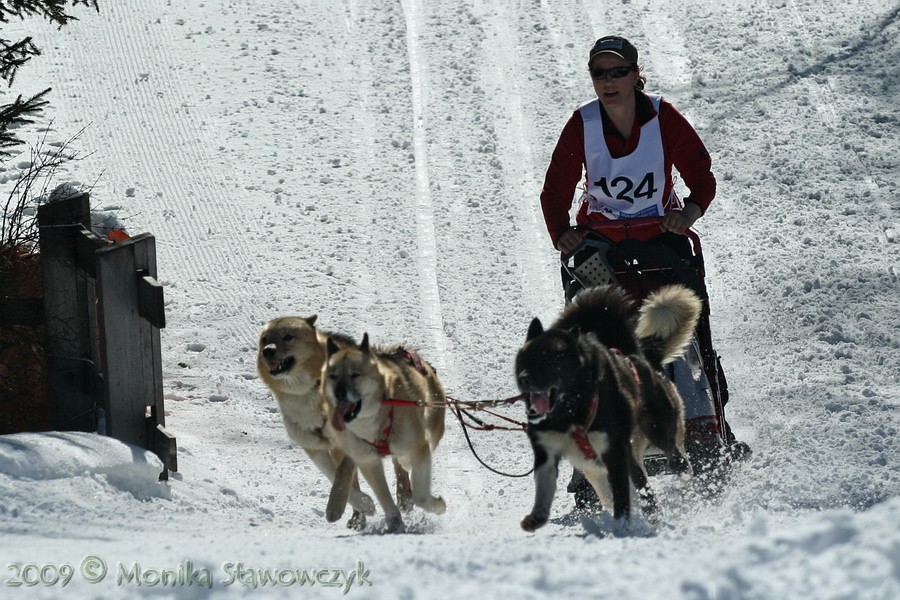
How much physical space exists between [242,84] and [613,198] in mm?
7368

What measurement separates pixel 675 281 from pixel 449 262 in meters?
3.68

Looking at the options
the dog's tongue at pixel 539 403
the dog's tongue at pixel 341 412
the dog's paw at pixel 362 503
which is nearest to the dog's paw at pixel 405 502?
the dog's paw at pixel 362 503

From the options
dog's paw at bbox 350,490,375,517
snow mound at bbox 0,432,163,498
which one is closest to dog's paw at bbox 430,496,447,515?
dog's paw at bbox 350,490,375,517

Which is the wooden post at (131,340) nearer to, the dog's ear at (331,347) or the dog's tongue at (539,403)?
the dog's ear at (331,347)

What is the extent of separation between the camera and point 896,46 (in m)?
12.6

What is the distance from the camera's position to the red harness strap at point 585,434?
457 cm

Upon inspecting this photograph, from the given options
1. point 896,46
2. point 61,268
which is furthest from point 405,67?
point 61,268

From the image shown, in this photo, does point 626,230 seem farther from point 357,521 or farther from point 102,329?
point 102,329

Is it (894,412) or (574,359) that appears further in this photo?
(894,412)

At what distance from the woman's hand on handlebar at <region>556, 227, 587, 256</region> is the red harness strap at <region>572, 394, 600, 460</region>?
1.31 meters

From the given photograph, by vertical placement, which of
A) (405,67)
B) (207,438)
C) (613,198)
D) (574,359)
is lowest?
(207,438)

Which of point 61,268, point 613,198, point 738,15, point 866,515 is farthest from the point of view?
point 738,15

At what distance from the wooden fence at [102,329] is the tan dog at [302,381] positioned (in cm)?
78

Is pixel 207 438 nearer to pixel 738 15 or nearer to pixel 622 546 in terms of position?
pixel 622 546
